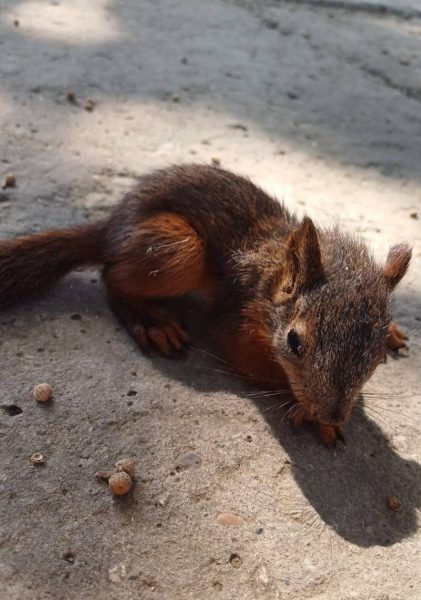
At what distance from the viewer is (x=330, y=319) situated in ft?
6.36

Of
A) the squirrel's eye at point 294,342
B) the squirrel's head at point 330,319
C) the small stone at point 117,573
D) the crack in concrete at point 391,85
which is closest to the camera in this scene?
the small stone at point 117,573

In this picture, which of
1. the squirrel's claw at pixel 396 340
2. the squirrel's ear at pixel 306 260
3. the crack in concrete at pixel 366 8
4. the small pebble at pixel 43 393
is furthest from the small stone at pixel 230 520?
the crack in concrete at pixel 366 8

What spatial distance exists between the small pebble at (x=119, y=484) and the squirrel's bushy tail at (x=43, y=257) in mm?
827

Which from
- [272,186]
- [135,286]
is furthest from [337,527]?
[272,186]

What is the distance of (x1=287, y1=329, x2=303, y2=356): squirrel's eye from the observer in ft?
6.57

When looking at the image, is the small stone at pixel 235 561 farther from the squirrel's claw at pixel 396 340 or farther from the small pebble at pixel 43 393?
the squirrel's claw at pixel 396 340

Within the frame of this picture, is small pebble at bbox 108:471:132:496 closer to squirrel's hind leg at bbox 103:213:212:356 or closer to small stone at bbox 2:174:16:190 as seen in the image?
squirrel's hind leg at bbox 103:213:212:356

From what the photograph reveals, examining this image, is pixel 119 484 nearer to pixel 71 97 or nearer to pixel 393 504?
pixel 393 504

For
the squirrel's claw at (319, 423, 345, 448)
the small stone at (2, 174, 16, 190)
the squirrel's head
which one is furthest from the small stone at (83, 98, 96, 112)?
the squirrel's claw at (319, 423, 345, 448)

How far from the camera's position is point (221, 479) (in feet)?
6.23

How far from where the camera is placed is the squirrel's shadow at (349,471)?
1.90 meters

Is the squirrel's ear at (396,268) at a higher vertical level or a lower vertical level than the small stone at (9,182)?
higher

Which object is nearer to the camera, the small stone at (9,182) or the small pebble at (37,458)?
the small pebble at (37,458)

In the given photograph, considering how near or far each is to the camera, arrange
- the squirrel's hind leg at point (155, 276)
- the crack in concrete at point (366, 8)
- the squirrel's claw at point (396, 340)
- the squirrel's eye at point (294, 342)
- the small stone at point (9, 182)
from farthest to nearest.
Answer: the crack in concrete at point (366, 8) < the small stone at point (9, 182) < the squirrel's claw at point (396, 340) < the squirrel's hind leg at point (155, 276) < the squirrel's eye at point (294, 342)
